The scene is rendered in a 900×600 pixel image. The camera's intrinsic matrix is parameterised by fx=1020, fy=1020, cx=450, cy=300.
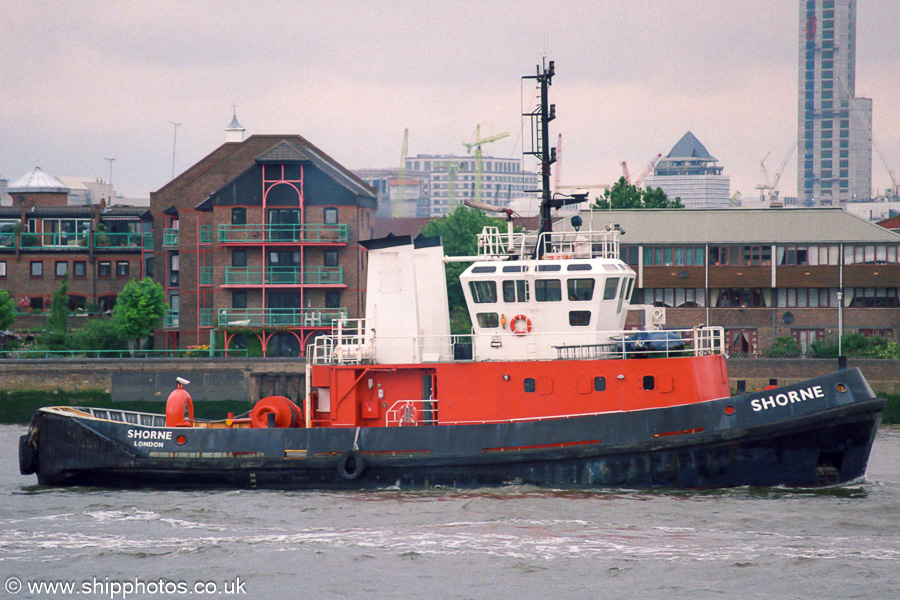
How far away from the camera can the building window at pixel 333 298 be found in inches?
1756

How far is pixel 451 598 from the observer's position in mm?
14383

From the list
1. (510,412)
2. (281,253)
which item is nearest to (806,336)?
(281,253)

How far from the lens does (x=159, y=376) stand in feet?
131

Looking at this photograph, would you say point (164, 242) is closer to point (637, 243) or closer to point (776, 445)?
point (637, 243)

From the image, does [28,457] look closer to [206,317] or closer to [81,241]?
[206,317]

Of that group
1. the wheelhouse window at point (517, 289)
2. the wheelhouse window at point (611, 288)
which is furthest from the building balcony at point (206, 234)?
the wheelhouse window at point (611, 288)

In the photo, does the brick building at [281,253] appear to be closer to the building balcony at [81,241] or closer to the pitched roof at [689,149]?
the building balcony at [81,241]

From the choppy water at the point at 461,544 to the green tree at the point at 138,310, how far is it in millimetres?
24210

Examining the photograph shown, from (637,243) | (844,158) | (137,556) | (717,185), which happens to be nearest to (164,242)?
(637,243)

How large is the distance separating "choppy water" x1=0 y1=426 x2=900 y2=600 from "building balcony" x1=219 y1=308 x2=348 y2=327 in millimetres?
22501

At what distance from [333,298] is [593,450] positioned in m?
26.4

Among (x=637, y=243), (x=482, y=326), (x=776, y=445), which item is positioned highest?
(x=637, y=243)

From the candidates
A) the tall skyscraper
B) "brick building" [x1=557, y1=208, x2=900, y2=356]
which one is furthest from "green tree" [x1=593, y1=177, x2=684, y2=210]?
the tall skyscraper

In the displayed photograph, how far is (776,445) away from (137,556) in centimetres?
1177
